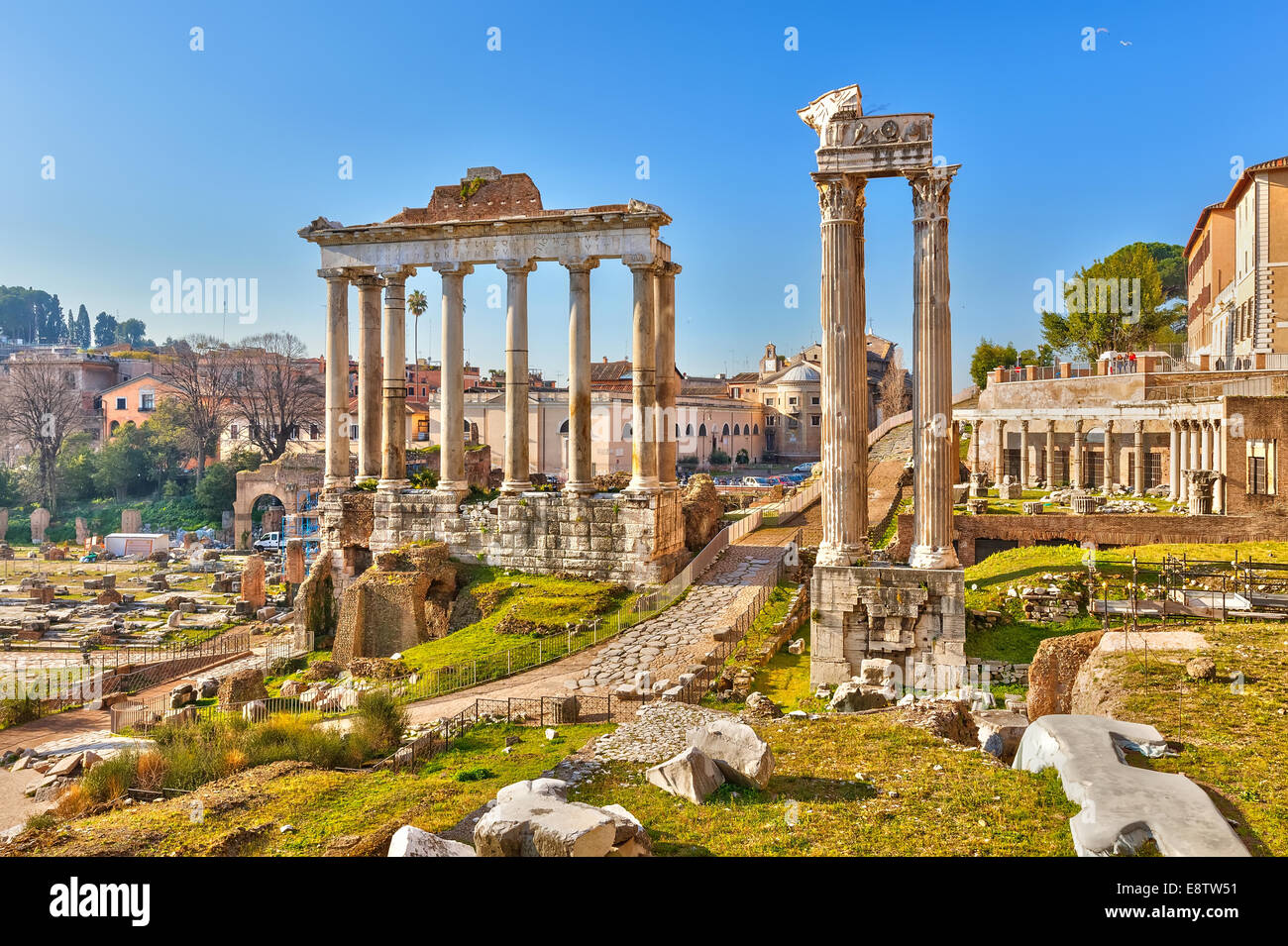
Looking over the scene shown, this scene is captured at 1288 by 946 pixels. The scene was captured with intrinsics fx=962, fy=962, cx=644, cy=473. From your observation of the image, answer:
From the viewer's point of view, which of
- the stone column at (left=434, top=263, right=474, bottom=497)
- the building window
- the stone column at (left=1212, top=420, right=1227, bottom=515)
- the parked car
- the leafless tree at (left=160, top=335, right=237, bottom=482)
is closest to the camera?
the stone column at (left=434, top=263, right=474, bottom=497)

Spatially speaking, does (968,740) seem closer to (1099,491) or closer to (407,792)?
(407,792)

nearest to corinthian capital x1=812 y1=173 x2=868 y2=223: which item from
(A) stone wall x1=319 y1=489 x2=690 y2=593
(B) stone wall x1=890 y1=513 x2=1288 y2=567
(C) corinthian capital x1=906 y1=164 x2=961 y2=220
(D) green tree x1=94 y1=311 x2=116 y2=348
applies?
(C) corinthian capital x1=906 y1=164 x2=961 y2=220

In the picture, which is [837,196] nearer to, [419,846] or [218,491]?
[419,846]

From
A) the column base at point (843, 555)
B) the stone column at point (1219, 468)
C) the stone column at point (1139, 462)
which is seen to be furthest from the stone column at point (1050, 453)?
the column base at point (843, 555)

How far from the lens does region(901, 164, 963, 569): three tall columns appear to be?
50.5ft

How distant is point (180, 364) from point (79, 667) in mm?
39787

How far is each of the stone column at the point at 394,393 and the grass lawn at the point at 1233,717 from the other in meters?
18.3

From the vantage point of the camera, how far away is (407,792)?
10.5m

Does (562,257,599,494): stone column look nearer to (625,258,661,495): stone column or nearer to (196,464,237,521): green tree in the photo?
(625,258,661,495): stone column

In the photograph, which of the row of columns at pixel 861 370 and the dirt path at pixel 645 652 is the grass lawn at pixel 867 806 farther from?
the dirt path at pixel 645 652

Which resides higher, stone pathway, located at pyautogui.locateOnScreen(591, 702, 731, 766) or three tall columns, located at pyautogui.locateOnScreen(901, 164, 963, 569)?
three tall columns, located at pyautogui.locateOnScreen(901, 164, 963, 569)

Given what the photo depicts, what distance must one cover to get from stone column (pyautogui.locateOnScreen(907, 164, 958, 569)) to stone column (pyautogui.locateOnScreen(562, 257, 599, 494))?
31.9 ft

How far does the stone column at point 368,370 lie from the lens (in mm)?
A: 25734
